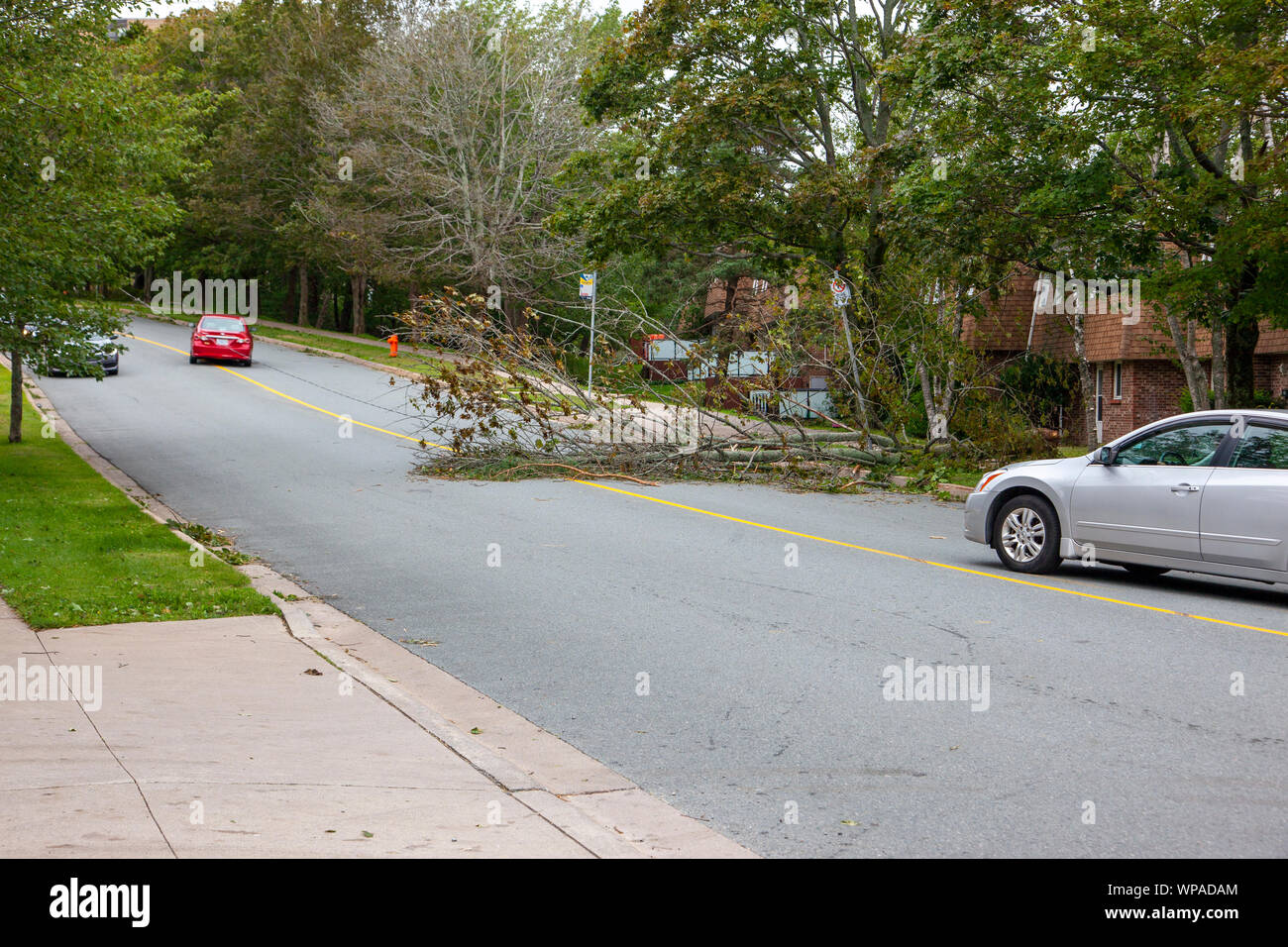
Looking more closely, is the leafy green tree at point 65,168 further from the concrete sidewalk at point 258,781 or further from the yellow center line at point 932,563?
the concrete sidewalk at point 258,781

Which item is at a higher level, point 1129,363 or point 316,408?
point 1129,363

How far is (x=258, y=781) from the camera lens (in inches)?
221

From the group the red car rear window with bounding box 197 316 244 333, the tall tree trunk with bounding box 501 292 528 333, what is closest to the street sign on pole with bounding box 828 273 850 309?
the tall tree trunk with bounding box 501 292 528 333

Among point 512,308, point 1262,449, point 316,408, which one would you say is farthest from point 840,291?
point 512,308

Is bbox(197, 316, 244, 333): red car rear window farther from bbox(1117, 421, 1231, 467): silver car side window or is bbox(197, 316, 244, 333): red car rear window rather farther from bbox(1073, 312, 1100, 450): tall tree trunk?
bbox(1117, 421, 1231, 467): silver car side window

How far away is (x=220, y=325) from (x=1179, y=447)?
3434 centimetres

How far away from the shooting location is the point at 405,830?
5.06 metres

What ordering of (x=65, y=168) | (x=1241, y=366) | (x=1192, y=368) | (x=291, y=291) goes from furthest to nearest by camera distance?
(x=291, y=291) < (x=1192, y=368) < (x=1241, y=366) < (x=65, y=168)

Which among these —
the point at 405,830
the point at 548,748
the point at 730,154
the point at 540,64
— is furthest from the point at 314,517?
the point at 540,64

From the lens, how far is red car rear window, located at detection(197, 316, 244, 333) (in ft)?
130

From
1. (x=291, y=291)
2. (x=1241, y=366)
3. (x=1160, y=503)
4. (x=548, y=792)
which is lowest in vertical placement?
(x=548, y=792)

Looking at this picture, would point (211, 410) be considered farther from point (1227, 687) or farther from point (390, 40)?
point (1227, 687)

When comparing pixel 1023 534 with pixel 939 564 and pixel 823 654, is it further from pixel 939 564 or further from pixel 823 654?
pixel 823 654

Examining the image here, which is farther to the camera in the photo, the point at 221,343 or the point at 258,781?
the point at 221,343
